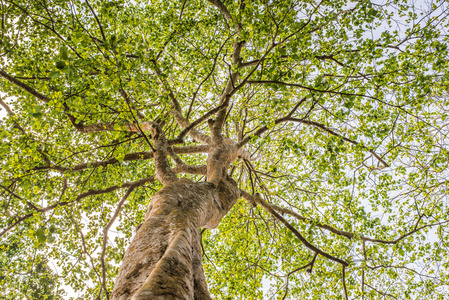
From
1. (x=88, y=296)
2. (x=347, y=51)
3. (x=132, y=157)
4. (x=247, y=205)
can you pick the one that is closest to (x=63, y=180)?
(x=132, y=157)

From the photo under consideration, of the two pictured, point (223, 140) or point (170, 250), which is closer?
point (170, 250)

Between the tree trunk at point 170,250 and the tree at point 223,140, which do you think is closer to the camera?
the tree trunk at point 170,250

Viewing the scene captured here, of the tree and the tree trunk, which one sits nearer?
the tree trunk

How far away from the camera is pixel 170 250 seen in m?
2.05

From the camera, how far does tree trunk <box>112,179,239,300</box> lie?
64.8 inches

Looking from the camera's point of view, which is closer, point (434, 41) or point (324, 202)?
point (434, 41)

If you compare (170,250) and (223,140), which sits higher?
(223,140)

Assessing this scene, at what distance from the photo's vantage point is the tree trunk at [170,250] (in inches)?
64.8

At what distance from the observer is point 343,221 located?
22.4 ft

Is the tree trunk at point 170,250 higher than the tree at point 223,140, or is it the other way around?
the tree at point 223,140

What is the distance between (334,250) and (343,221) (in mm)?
1187

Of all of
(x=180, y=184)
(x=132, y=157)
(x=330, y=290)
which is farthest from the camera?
(x=330, y=290)

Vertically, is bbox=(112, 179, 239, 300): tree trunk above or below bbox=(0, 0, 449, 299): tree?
below

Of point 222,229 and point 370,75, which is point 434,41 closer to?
point 370,75
